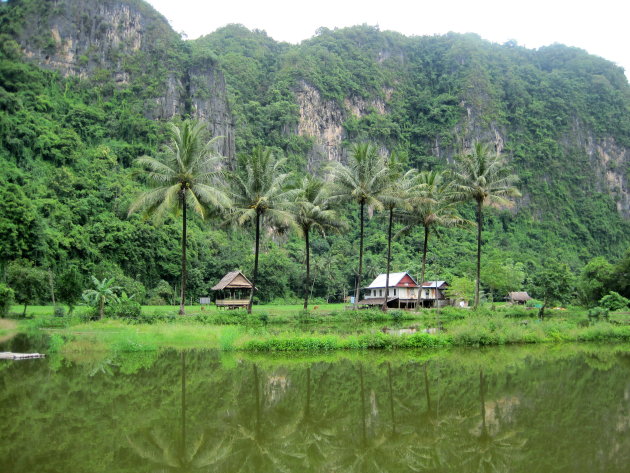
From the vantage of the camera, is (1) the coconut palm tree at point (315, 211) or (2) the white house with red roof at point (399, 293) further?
(2) the white house with red roof at point (399, 293)

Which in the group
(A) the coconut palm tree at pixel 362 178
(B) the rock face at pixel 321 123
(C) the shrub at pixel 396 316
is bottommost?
(C) the shrub at pixel 396 316

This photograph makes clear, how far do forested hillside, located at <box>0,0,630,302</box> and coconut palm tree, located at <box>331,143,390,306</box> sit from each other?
7.61m

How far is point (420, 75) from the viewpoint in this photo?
14450 centimetres

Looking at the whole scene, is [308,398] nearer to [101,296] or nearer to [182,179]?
[182,179]

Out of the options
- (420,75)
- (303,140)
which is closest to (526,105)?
(420,75)

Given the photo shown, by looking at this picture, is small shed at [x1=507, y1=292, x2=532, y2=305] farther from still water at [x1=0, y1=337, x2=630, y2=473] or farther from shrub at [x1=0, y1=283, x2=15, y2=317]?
shrub at [x1=0, y1=283, x2=15, y2=317]

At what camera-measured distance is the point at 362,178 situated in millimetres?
36719

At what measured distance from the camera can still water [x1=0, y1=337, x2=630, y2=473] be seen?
308 inches

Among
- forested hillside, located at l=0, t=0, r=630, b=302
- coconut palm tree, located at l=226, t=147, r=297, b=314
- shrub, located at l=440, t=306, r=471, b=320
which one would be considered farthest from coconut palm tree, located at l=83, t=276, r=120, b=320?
shrub, located at l=440, t=306, r=471, b=320

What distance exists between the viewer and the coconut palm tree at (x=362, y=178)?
119ft

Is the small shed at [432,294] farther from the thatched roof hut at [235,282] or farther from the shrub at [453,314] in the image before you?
the thatched roof hut at [235,282]

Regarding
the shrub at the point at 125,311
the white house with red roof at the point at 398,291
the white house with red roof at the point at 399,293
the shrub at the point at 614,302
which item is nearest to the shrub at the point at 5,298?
the shrub at the point at 125,311

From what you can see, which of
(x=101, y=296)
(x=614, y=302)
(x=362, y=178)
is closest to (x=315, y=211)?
(x=362, y=178)

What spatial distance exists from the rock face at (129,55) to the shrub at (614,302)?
66.0m
